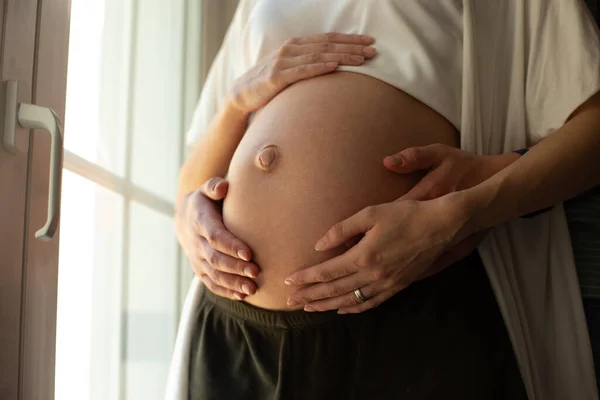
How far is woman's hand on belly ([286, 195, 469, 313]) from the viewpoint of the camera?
2.25 ft

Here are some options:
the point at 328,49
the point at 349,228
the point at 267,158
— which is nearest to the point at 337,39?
A: the point at 328,49

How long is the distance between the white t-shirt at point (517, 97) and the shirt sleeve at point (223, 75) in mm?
271

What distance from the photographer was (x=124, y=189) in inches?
46.3

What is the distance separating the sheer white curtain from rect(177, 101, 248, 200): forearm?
187 millimetres

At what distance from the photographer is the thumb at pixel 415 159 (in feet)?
2.41

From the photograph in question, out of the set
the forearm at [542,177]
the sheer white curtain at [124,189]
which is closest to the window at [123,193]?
the sheer white curtain at [124,189]

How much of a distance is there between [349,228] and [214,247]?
0.21 meters

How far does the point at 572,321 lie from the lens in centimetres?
81

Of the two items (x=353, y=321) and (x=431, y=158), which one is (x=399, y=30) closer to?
(x=431, y=158)

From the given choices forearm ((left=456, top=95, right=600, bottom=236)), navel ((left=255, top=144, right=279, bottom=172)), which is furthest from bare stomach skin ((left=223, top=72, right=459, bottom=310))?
forearm ((left=456, top=95, right=600, bottom=236))

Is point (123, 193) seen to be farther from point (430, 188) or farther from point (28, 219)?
point (430, 188)

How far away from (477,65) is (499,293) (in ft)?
1.10

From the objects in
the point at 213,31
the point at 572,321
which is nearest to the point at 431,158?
the point at 572,321

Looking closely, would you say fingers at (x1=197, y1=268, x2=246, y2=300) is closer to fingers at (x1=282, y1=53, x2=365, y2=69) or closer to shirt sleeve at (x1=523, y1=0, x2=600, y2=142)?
fingers at (x1=282, y1=53, x2=365, y2=69)
